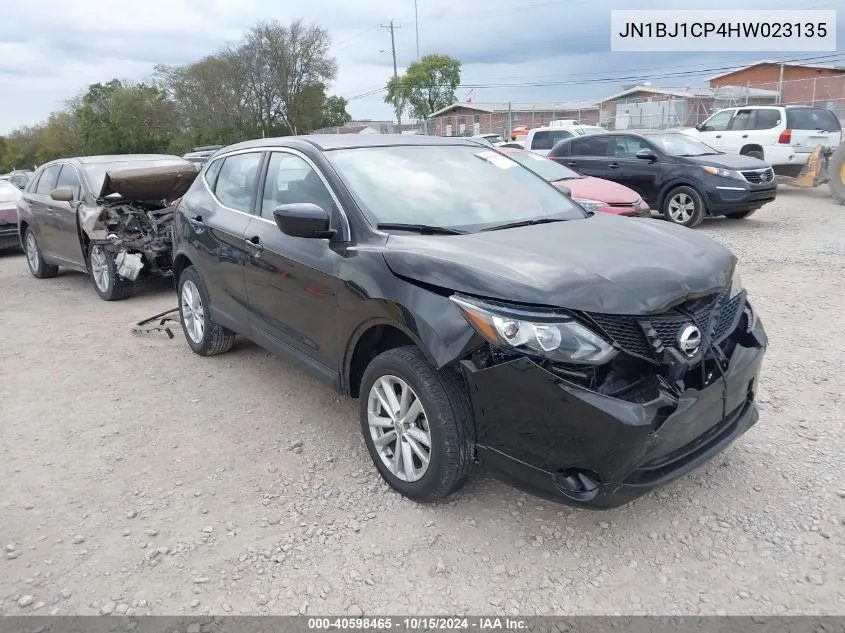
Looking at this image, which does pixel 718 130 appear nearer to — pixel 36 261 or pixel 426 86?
pixel 36 261

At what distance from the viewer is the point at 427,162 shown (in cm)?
399

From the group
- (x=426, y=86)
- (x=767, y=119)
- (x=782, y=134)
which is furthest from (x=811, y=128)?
(x=426, y=86)

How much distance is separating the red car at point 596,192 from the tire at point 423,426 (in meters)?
5.70

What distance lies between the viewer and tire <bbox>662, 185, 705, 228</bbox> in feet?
34.3

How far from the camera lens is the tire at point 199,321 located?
203 inches

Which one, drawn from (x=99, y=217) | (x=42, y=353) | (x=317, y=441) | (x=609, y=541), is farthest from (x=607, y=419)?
(x=99, y=217)

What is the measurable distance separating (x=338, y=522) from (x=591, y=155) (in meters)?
10.6

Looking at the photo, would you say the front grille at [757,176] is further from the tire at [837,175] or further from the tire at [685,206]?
the tire at [837,175]

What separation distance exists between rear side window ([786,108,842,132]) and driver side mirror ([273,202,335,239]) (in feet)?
47.6

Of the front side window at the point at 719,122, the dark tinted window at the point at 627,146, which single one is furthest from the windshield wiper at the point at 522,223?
the front side window at the point at 719,122

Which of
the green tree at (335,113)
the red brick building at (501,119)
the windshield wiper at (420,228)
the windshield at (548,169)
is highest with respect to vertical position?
the green tree at (335,113)

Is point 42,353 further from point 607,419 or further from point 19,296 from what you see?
point 607,419

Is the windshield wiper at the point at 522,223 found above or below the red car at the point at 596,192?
above

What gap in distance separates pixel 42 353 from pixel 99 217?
2.29 meters
